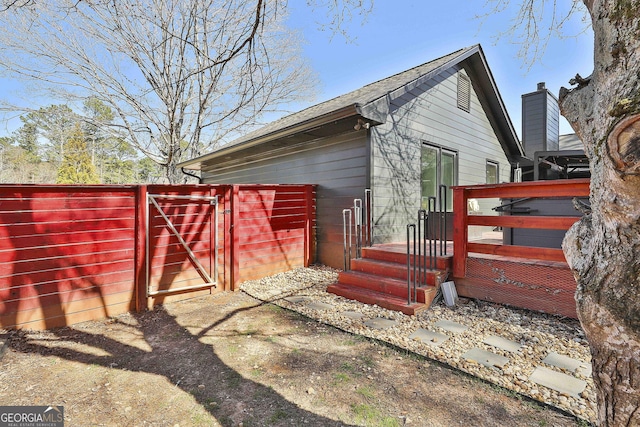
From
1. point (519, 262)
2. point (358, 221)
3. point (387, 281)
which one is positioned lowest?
point (387, 281)

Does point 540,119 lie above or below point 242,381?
above

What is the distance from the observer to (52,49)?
8.66m

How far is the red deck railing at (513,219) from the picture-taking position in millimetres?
3141

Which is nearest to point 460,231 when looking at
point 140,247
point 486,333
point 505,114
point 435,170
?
point 486,333

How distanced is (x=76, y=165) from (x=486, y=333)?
76.7ft

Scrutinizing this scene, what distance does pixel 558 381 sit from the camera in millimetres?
2250

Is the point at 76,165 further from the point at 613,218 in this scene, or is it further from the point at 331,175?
the point at 613,218

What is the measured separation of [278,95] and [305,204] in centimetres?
688

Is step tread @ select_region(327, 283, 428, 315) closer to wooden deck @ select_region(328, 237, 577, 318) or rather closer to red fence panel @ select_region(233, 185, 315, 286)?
wooden deck @ select_region(328, 237, 577, 318)

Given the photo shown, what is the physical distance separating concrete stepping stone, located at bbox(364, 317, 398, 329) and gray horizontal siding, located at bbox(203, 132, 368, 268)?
7.58ft

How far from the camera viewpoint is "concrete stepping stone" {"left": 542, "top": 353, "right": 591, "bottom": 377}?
238 centimetres

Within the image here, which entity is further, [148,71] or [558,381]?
[148,71]

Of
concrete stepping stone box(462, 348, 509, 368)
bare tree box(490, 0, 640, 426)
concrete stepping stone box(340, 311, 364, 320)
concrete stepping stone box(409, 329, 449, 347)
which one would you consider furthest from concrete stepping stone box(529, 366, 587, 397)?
concrete stepping stone box(340, 311, 364, 320)

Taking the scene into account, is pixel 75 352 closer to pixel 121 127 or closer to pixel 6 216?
pixel 6 216
